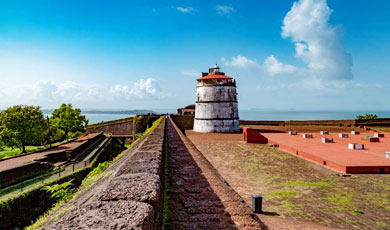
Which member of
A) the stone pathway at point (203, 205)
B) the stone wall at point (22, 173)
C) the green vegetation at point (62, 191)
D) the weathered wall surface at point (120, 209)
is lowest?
the stone wall at point (22, 173)

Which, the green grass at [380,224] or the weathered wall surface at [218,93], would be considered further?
the weathered wall surface at [218,93]

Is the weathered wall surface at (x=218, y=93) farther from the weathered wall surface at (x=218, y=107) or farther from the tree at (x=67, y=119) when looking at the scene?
the tree at (x=67, y=119)

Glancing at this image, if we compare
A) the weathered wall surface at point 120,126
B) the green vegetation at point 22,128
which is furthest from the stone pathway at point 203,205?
the green vegetation at point 22,128

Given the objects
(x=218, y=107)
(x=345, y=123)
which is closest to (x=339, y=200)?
(x=218, y=107)

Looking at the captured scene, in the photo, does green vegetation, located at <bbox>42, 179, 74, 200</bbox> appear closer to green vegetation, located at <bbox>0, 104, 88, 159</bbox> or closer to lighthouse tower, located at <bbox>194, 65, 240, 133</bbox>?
lighthouse tower, located at <bbox>194, 65, 240, 133</bbox>

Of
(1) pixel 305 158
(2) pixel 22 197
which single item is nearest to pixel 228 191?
(1) pixel 305 158

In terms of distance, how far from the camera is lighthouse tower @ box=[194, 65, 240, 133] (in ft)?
85.6

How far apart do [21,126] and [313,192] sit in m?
28.7

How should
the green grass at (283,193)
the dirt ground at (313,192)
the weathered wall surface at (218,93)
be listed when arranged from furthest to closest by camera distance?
the weathered wall surface at (218,93), the green grass at (283,193), the dirt ground at (313,192)

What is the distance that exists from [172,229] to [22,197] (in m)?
11.2

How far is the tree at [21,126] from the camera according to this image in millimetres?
25094

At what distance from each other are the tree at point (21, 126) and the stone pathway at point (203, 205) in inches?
1045

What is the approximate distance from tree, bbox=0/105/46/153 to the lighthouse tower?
18.0 meters

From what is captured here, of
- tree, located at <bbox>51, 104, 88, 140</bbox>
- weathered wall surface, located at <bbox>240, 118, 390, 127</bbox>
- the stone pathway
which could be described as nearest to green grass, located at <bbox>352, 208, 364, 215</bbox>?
the stone pathway
